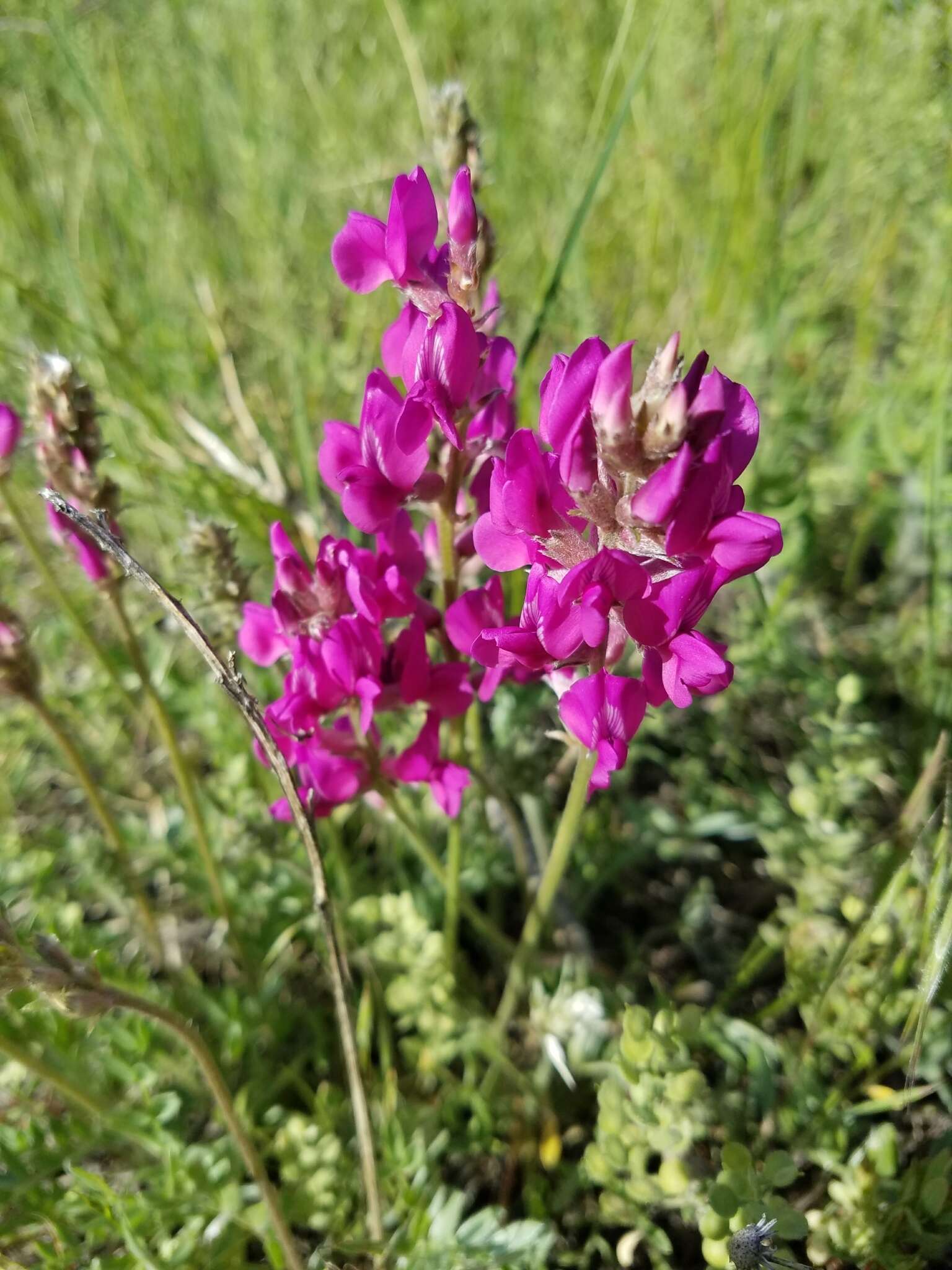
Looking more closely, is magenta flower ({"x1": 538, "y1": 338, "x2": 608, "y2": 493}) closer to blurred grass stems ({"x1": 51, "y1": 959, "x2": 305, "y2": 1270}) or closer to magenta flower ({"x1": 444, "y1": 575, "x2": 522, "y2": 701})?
magenta flower ({"x1": 444, "y1": 575, "x2": 522, "y2": 701})

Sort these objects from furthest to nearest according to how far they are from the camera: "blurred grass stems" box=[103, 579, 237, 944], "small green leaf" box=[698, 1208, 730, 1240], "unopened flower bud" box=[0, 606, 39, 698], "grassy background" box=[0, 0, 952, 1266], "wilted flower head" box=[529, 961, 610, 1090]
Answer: "grassy background" box=[0, 0, 952, 1266]
"wilted flower head" box=[529, 961, 610, 1090]
"blurred grass stems" box=[103, 579, 237, 944]
"unopened flower bud" box=[0, 606, 39, 698]
"small green leaf" box=[698, 1208, 730, 1240]

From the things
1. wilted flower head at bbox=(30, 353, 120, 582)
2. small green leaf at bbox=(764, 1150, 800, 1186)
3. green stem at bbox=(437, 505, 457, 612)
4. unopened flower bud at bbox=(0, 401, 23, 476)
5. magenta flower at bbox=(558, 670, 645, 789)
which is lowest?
small green leaf at bbox=(764, 1150, 800, 1186)

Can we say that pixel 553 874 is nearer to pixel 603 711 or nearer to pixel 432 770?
pixel 432 770

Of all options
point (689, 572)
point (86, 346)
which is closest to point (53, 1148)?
point (689, 572)

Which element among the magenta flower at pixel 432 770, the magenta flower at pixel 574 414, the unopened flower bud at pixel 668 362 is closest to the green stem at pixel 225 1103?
the magenta flower at pixel 432 770

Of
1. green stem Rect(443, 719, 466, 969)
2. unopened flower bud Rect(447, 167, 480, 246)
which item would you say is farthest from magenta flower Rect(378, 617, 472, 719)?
unopened flower bud Rect(447, 167, 480, 246)
